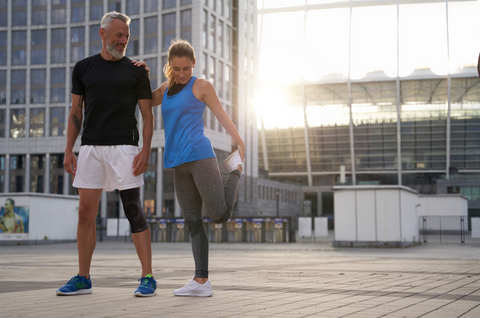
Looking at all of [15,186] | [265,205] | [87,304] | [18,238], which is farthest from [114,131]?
[265,205]

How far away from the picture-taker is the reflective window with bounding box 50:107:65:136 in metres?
59.4

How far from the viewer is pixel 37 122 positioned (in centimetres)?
6009

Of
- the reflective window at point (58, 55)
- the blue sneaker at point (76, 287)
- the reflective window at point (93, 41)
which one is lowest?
the blue sneaker at point (76, 287)

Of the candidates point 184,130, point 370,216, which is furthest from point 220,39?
point 184,130

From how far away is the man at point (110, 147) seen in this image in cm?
458

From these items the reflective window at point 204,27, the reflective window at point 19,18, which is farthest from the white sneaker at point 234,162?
the reflective window at point 19,18

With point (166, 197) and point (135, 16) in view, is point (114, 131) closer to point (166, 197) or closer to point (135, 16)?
point (166, 197)

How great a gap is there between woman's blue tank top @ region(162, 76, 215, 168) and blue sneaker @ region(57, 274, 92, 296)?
113 cm

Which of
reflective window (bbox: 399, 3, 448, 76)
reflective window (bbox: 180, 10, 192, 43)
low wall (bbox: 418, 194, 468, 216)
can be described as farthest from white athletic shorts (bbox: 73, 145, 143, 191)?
reflective window (bbox: 399, 3, 448, 76)

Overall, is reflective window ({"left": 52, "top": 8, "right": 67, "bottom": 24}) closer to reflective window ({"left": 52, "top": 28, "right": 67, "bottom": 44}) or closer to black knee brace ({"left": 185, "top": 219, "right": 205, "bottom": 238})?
reflective window ({"left": 52, "top": 28, "right": 67, "bottom": 44})

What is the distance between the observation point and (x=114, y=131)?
462 centimetres

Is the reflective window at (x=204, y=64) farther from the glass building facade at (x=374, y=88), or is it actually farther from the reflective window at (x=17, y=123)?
the glass building facade at (x=374, y=88)

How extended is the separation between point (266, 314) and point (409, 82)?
83.3m

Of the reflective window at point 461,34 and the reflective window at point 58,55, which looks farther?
the reflective window at point 461,34
